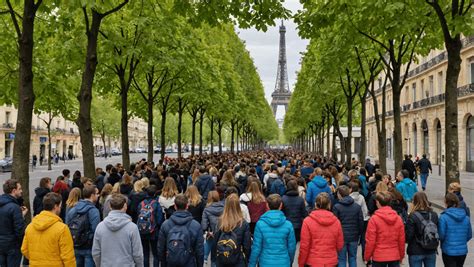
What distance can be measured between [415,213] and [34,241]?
496 cm

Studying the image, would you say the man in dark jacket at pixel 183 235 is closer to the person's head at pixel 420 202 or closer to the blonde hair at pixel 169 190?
the blonde hair at pixel 169 190

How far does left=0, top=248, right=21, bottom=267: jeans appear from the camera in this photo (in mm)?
6762

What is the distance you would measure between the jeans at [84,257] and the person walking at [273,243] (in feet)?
7.94

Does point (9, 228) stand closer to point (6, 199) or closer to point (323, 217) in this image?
point (6, 199)

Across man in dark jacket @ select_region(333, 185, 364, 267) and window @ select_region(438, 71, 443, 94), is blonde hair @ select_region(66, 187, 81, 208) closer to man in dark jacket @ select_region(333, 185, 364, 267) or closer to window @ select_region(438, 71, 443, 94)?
man in dark jacket @ select_region(333, 185, 364, 267)

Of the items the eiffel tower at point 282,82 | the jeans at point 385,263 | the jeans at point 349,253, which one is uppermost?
the eiffel tower at point 282,82

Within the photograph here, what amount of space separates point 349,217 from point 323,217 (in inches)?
62.7

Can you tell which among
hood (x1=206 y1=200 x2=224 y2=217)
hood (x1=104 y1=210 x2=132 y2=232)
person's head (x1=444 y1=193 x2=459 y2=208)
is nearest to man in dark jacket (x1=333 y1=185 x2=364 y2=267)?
person's head (x1=444 y1=193 x2=459 y2=208)

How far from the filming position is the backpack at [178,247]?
5.69 metres

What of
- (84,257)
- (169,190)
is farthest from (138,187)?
(84,257)

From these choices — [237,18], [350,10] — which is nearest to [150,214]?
[237,18]

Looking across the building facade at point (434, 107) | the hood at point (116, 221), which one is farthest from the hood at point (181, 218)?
the building facade at point (434, 107)

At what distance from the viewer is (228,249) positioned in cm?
578

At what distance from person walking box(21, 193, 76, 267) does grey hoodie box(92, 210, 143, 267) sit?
35 centimetres
